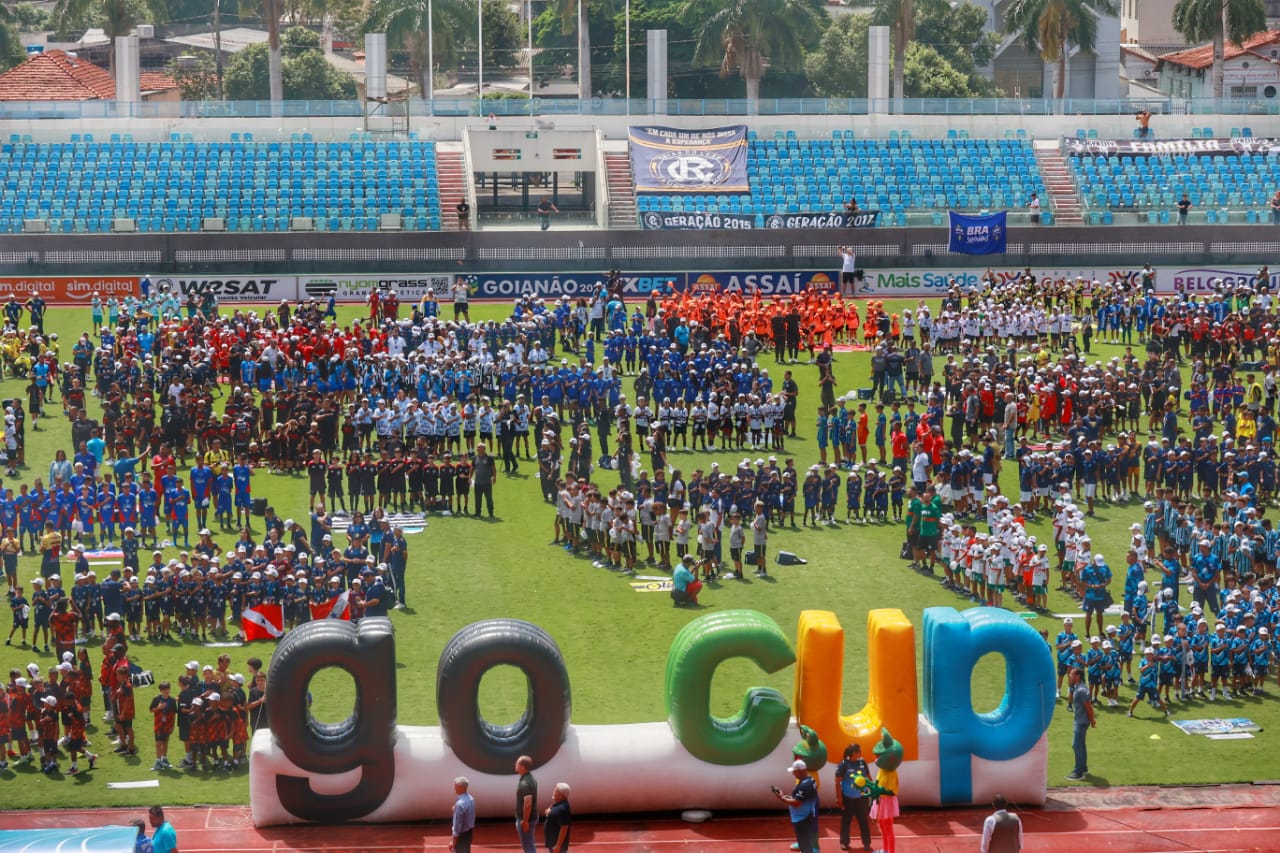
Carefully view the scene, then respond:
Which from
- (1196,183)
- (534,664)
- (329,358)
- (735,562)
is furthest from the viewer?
(1196,183)

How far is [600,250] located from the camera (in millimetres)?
51156

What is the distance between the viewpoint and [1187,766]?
21453 mm

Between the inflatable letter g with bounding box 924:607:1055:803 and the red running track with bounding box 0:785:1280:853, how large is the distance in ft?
2.05

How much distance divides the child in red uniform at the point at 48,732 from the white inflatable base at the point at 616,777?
3.25m

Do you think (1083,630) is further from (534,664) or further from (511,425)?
(511,425)

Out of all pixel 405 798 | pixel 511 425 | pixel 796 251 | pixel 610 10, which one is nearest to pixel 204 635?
pixel 405 798

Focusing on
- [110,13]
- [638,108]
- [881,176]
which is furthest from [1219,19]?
[110,13]

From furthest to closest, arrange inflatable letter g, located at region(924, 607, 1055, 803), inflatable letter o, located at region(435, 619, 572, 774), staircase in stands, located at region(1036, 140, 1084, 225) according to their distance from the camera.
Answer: staircase in stands, located at region(1036, 140, 1084, 225) → inflatable letter g, located at region(924, 607, 1055, 803) → inflatable letter o, located at region(435, 619, 572, 774)

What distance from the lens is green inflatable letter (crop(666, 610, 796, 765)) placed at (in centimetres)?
1941

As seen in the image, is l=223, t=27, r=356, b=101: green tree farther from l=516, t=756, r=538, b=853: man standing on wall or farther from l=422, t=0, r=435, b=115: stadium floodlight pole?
l=516, t=756, r=538, b=853: man standing on wall

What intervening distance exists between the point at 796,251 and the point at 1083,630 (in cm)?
2665

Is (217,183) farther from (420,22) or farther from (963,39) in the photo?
(963,39)

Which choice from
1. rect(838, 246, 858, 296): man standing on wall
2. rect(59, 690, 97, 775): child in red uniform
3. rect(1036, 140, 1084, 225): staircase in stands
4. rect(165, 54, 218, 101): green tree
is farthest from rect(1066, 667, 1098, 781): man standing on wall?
rect(165, 54, 218, 101): green tree

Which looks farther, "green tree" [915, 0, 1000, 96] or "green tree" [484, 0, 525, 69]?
"green tree" [484, 0, 525, 69]
